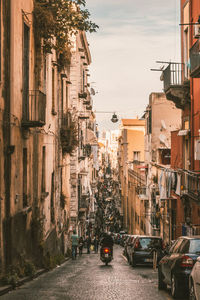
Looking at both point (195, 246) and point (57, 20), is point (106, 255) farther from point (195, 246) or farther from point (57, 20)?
point (195, 246)

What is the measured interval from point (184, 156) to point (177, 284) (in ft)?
61.6

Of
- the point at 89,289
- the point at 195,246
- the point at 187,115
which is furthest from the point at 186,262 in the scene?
the point at 187,115

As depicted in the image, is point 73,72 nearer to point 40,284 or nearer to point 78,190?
point 78,190

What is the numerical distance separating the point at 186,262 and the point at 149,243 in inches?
519

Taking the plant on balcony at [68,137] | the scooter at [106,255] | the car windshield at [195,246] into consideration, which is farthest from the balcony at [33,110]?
the plant on balcony at [68,137]

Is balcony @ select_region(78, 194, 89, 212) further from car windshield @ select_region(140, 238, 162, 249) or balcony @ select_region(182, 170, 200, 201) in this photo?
car windshield @ select_region(140, 238, 162, 249)

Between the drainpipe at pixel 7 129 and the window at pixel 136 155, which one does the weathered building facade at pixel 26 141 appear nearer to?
the drainpipe at pixel 7 129

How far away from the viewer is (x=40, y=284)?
1545 centimetres

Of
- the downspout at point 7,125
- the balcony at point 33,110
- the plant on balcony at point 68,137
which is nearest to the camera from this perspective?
the downspout at point 7,125

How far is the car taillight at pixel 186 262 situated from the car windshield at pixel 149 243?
1246cm

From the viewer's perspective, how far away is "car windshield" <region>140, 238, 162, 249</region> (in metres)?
24.4

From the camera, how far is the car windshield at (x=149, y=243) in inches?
960

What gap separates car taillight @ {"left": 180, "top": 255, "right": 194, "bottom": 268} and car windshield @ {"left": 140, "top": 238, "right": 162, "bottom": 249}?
12.5 metres

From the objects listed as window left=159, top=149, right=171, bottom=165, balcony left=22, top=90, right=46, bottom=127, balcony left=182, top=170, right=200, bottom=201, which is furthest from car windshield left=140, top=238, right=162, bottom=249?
window left=159, top=149, right=171, bottom=165
